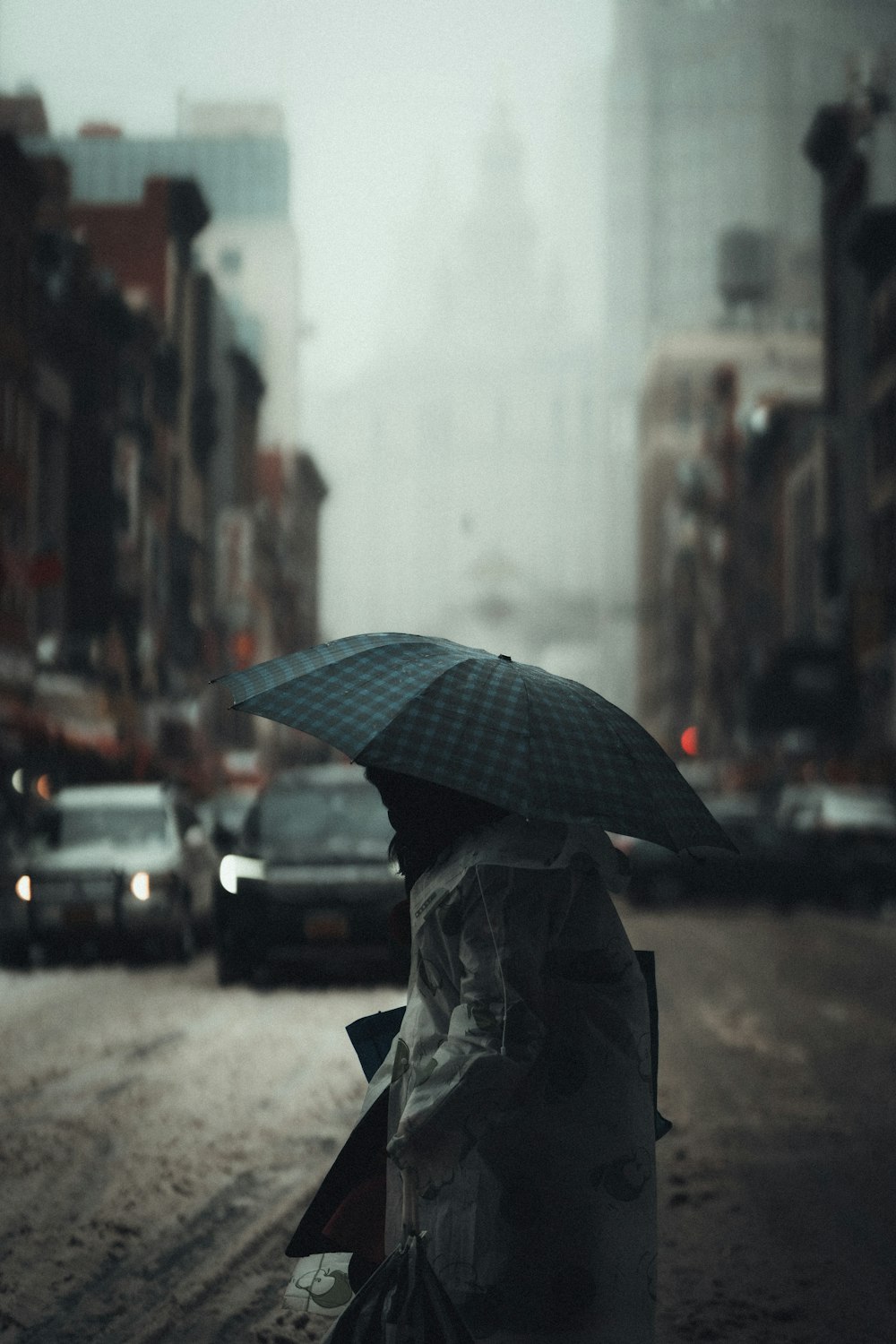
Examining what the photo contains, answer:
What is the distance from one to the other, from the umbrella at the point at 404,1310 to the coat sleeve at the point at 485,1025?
0.58ft

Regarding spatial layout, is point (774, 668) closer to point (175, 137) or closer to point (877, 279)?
point (877, 279)

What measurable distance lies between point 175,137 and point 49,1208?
120823 millimetres

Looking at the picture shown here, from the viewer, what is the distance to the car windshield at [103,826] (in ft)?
61.1

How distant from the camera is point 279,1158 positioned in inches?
311

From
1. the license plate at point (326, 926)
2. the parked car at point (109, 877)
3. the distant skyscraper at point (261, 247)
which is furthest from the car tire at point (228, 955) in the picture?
the distant skyscraper at point (261, 247)

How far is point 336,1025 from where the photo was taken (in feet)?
41.8

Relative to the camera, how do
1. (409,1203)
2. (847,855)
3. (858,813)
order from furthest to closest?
1. (858,813)
2. (847,855)
3. (409,1203)

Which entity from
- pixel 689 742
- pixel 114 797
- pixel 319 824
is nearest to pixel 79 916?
pixel 114 797

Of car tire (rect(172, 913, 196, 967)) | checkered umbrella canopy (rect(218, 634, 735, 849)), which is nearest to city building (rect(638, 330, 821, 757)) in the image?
car tire (rect(172, 913, 196, 967))

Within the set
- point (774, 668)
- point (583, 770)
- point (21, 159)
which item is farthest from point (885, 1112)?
point (774, 668)

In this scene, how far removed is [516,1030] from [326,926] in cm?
1206

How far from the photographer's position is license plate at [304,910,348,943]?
1510 centimetres

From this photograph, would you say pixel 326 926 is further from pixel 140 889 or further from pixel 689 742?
pixel 689 742

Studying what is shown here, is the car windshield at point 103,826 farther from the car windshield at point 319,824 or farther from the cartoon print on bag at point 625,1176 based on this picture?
the cartoon print on bag at point 625,1176
